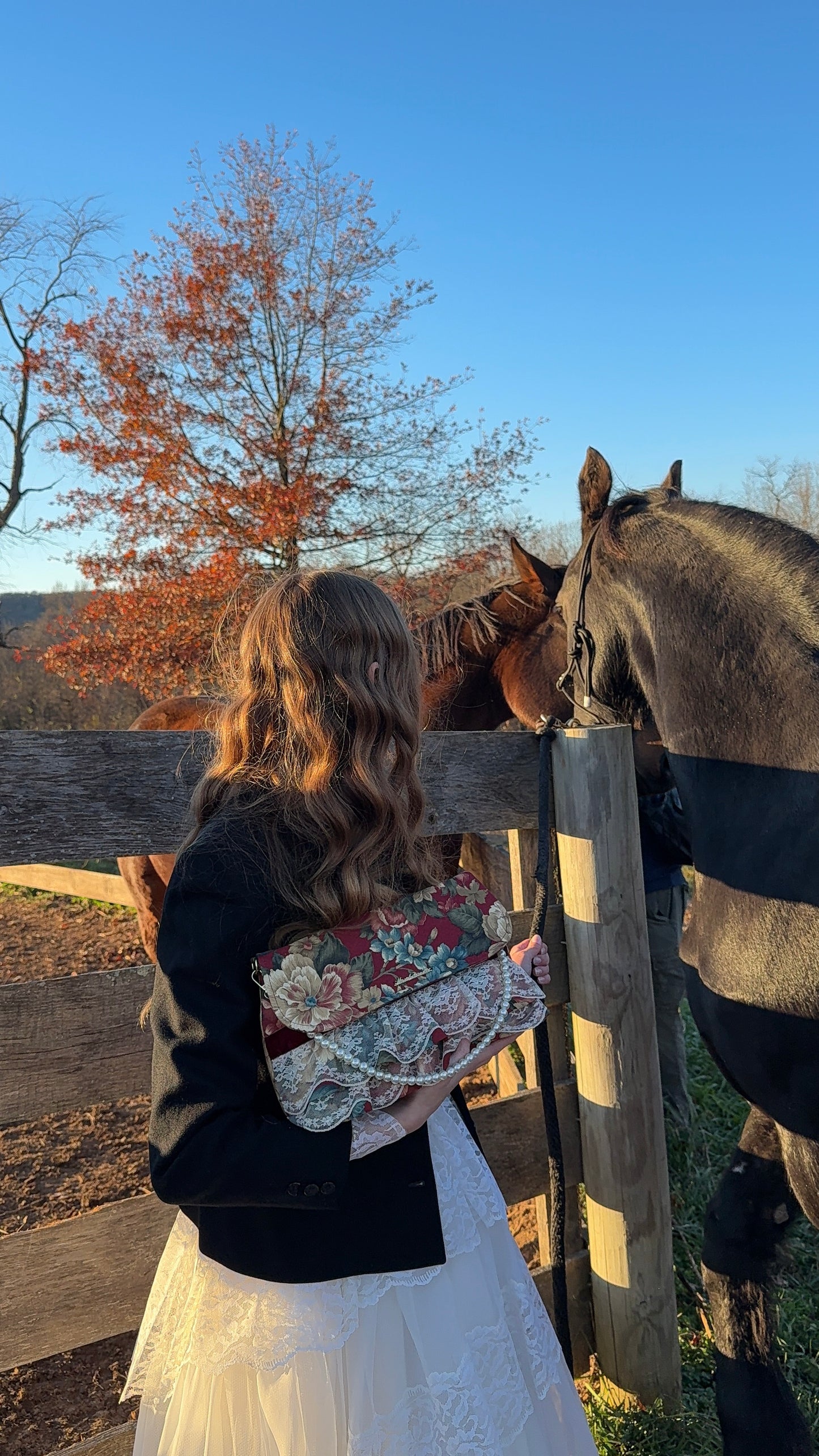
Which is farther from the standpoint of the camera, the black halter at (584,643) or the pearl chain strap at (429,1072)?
the black halter at (584,643)

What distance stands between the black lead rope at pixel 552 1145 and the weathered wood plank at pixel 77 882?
4353 millimetres

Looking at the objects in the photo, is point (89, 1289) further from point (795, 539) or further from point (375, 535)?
point (375, 535)

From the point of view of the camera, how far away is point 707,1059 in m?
4.69

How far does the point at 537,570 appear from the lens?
403cm

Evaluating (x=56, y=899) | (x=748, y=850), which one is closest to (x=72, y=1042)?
(x=748, y=850)

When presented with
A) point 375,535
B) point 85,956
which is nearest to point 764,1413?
point 85,956

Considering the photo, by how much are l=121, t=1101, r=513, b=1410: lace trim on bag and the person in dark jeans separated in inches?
93.7

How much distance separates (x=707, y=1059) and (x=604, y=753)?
10.0 ft

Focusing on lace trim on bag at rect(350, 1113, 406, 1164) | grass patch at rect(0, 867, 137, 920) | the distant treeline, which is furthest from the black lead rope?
the distant treeline

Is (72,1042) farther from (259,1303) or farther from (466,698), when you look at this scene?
(466,698)

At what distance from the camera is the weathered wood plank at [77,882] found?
6441 mm

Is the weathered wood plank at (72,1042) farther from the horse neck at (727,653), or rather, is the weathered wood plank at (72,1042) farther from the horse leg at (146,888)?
the horse leg at (146,888)

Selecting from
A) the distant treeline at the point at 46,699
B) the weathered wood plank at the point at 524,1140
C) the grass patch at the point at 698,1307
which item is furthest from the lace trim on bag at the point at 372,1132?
the distant treeline at the point at 46,699

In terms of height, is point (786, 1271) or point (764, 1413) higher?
point (786, 1271)
